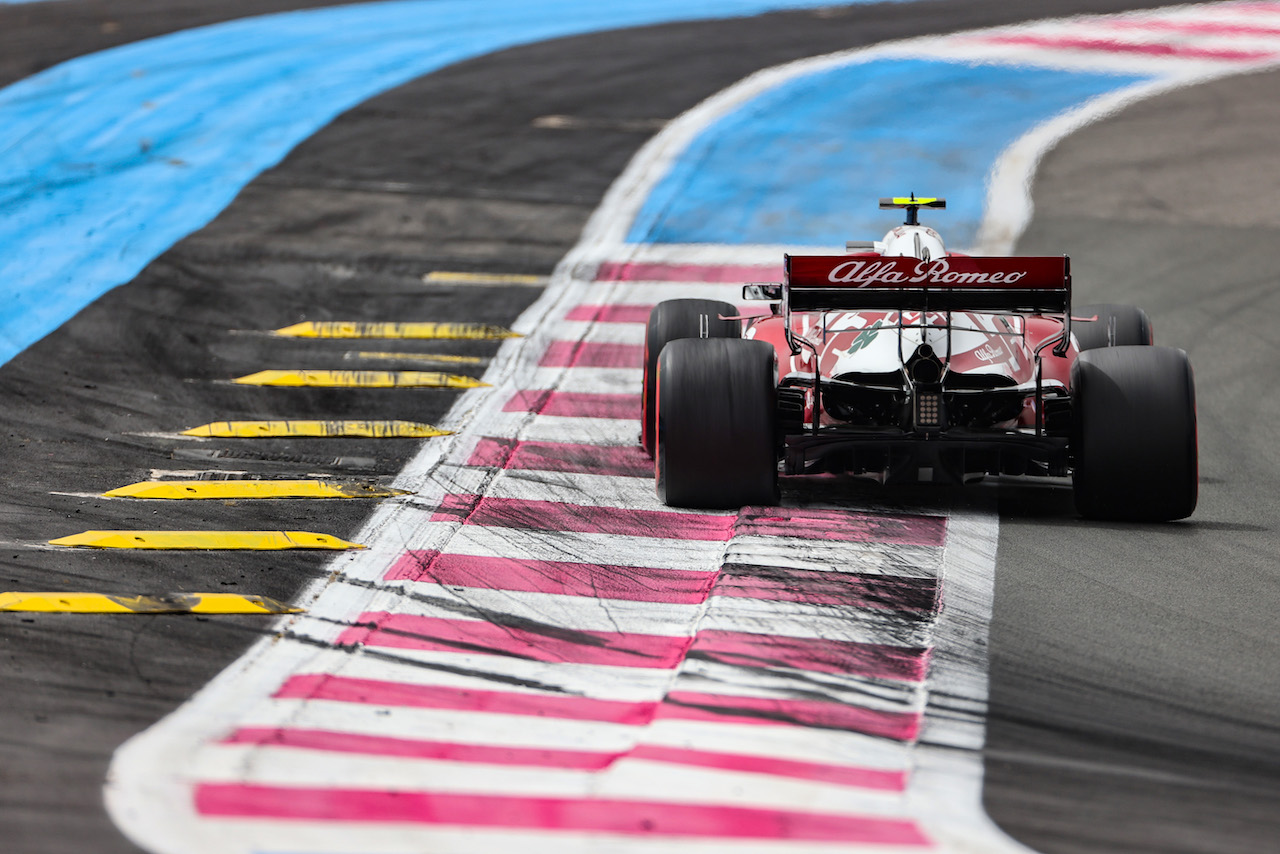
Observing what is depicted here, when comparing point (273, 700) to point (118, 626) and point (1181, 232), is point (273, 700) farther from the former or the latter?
point (1181, 232)

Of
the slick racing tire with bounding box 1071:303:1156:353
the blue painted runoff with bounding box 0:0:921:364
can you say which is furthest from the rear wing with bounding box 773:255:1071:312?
the blue painted runoff with bounding box 0:0:921:364

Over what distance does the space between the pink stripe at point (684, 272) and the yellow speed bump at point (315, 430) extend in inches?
185

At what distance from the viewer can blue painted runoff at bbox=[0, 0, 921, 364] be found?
600 inches

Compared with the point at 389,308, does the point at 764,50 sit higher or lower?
higher

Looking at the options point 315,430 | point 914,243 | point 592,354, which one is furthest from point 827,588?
point 592,354

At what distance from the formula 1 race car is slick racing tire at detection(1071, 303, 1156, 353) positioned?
5.01ft

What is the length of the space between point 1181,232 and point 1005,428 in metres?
8.40

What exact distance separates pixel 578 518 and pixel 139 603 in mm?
2845

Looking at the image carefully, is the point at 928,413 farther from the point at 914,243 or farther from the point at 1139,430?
the point at 914,243

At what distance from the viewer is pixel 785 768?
5770 mm

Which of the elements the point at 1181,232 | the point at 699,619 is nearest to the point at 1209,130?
the point at 1181,232

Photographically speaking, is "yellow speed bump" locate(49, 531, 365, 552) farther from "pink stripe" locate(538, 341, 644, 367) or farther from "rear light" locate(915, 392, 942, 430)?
"pink stripe" locate(538, 341, 644, 367)

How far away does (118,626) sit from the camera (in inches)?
290

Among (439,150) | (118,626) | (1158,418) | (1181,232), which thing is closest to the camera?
(118,626)
